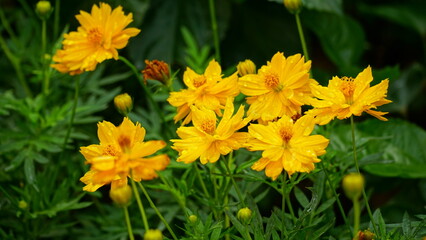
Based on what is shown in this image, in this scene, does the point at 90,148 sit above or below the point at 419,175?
above

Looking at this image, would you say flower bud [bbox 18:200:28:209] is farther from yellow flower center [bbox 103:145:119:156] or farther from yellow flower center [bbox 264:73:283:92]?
yellow flower center [bbox 264:73:283:92]

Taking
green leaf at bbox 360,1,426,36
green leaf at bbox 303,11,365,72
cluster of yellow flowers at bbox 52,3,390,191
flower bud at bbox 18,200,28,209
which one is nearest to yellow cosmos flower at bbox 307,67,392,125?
cluster of yellow flowers at bbox 52,3,390,191

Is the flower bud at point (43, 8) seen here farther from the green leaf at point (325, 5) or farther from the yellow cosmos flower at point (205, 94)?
the green leaf at point (325, 5)

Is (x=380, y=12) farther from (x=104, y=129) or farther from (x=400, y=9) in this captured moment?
(x=104, y=129)

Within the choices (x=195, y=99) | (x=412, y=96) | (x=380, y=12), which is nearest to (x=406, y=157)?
(x=412, y=96)

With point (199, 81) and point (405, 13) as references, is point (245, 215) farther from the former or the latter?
point (405, 13)
